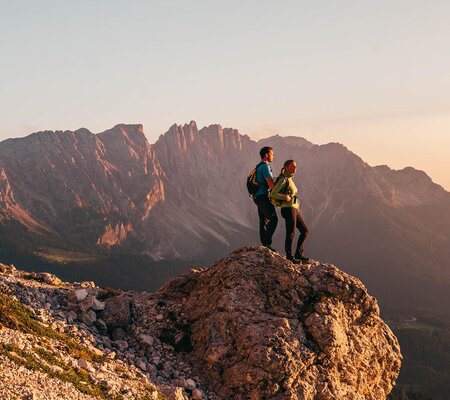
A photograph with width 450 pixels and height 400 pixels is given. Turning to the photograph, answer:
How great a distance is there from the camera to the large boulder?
2345cm

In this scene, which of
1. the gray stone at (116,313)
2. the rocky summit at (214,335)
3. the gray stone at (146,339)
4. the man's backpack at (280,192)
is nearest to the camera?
the rocky summit at (214,335)

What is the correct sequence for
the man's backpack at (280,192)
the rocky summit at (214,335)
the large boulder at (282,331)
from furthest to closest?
the man's backpack at (280,192), the large boulder at (282,331), the rocky summit at (214,335)

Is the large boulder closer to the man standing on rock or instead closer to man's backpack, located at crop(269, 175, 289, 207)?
the man standing on rock

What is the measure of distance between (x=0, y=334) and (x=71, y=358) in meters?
2.92

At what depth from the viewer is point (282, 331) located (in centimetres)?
2455

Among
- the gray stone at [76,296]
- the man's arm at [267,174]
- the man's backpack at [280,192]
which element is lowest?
the gray stone at [76,296]

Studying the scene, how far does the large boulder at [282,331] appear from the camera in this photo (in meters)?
→ 23.5

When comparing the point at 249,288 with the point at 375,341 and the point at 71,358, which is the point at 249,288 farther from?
the point at 71,358

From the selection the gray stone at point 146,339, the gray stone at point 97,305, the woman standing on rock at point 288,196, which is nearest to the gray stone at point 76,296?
the gray stone at point 97,305

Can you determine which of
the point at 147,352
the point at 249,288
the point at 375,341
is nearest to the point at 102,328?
the point at 147,352

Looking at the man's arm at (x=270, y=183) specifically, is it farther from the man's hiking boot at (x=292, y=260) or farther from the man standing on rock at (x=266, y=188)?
the man's hiking boot at (x=292, y=260)

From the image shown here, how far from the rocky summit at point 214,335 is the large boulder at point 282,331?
5cm

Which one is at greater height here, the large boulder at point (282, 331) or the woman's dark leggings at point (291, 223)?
the woman's dark leggings at point (291, 223)

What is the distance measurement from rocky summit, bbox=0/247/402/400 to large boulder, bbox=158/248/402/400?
0.18 ft
